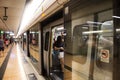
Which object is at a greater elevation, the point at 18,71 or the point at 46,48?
the point at 46,48

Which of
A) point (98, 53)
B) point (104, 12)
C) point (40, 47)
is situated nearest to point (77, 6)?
point (104, 12)

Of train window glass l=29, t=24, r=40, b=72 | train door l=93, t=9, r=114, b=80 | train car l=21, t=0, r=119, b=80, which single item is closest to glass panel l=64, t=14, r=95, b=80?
train car l=21, t=0, r=119, b=80

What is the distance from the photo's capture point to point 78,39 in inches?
101

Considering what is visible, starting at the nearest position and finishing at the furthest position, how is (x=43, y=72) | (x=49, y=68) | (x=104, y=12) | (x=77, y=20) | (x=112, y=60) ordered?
(x=112, y=60), (x=104, y=12), (x=77, y=20), (x=49, y=68), (x=43, y=72)

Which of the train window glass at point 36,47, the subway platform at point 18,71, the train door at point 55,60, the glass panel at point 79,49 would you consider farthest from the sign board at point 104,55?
the train window glass at point 36,47

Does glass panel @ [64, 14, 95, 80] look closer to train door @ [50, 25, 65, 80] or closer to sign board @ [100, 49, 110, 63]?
sign board @ [100, 49, 110, 63]

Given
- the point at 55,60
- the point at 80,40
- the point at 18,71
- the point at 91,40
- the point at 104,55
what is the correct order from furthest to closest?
the point at 18,71 < the point at 55,60 < the point at 80,40 < the point at 91,40 < the point at 104,55

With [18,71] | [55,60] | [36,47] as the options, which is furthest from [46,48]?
[18,71]

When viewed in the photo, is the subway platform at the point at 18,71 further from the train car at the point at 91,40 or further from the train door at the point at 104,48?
the train door at the point at 104,48

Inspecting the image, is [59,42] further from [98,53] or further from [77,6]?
[98,53]

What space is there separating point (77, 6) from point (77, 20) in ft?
0.78

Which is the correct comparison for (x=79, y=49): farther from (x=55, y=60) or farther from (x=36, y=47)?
(x=36, y=47)

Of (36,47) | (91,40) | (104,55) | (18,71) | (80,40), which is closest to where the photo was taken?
(104,55)

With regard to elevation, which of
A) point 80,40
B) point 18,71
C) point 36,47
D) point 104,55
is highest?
point 80,40
